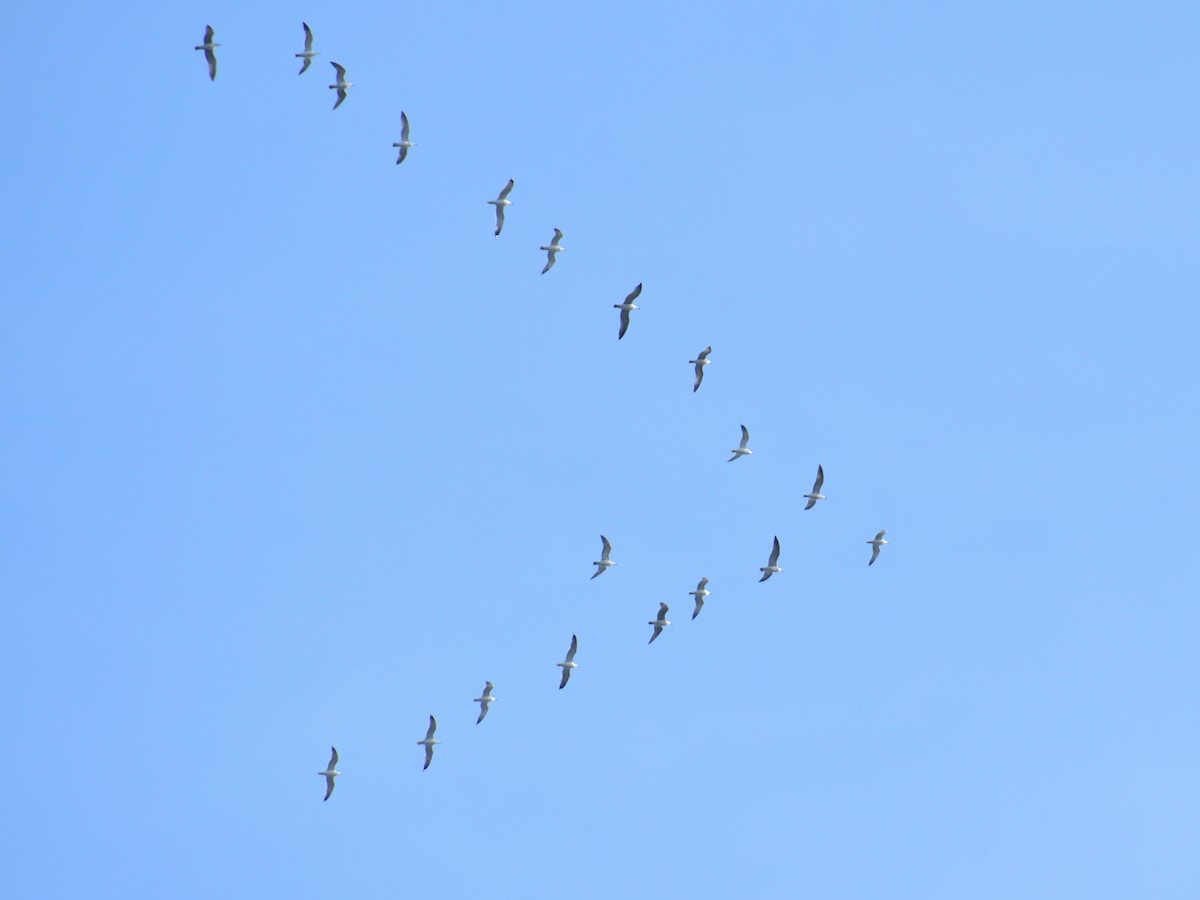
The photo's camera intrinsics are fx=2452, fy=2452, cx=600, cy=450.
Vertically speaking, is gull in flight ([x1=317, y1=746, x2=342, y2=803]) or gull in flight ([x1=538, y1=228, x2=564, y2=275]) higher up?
gull in flight ([x1=538, y1=228, x2=564, y2=275])

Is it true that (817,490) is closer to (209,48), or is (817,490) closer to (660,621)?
(660,621)

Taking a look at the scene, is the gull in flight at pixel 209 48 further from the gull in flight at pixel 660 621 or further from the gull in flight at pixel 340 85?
the gull in flight at pixel 660 621

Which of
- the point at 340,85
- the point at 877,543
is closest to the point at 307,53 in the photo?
the point at 340,85

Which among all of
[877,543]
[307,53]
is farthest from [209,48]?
[877,543]

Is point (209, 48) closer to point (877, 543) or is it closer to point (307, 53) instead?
point (307, 53)

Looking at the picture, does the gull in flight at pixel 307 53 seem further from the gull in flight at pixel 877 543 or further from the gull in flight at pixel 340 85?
the gull in flight at pixel 877 543

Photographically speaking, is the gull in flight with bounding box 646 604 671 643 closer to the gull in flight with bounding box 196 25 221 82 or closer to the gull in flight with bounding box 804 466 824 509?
the gull in flight with bounding box 804 466 824 509

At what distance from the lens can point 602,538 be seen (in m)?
98.1

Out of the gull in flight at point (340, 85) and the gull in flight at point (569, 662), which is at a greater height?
the gull in flight at point (340, 85)

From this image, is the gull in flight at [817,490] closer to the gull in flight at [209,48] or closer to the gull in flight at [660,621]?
the gull in flight at [660,621]

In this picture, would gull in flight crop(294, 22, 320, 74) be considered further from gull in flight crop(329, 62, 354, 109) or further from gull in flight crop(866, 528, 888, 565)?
gull in flight crop(866, 528, 888, 565)

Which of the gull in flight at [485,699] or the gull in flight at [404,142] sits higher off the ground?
the gull in flight at [404,142]

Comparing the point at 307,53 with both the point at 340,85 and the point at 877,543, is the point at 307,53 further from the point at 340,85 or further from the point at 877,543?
the point at 877,543

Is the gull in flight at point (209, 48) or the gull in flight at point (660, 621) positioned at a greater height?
the gull in flight at point (209, 48)
